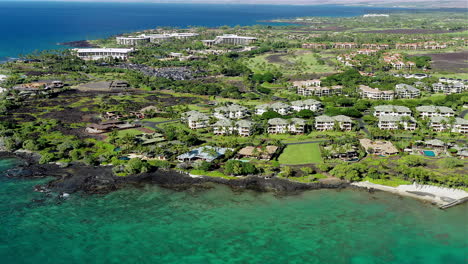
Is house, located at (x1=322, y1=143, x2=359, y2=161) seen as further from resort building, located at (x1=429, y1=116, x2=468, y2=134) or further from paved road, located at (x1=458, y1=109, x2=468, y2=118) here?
paved road, located at (x1=458, y1=109, x2=468, y2=118)

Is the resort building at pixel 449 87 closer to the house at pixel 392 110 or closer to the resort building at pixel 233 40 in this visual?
the house at pixel 392 110

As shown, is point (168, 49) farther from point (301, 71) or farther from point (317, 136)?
point (317, 136)

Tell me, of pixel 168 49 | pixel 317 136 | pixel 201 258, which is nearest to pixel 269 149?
pixel 317 136

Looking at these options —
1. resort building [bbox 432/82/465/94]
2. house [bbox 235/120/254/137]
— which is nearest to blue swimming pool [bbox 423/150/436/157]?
house [bbox 235/120/254/137]

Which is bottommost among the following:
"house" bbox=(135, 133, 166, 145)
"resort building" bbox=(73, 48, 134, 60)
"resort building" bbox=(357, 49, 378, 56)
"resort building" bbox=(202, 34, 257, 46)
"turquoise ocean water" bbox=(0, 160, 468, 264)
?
"turquoise ocean water" bbox=(0, 160, 468, 264)

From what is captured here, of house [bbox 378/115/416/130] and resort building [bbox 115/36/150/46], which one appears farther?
resort building [bbox 115/36/150/46]

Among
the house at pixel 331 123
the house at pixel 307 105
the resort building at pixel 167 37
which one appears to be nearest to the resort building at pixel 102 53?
the resort building at pixel 167 37
